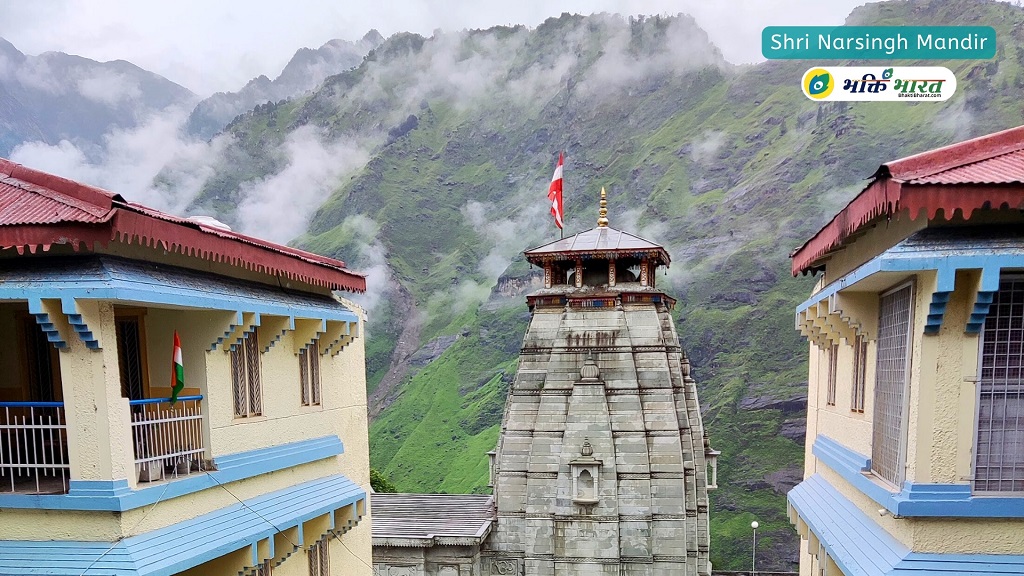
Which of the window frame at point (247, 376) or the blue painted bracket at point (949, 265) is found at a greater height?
the blue painted bracket at point (949, 265)

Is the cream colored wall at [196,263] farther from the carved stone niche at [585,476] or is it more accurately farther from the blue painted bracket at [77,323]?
the carved stone niche at [585,476]

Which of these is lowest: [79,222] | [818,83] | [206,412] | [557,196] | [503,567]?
[503,567]

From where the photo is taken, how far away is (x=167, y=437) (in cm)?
582

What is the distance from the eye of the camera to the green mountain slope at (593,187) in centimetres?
5453

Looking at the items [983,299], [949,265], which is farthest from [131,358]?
[983,299]

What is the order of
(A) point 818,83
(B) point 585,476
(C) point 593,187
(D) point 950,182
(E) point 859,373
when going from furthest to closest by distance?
1. (C) point 593,187
2. (B) point 585,476
3. (A) point 818,83
4. (E) point 859,373
5. (D) point 950,182

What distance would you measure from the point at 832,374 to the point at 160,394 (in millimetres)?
8419

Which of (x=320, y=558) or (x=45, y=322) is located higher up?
(x=45, y=322)

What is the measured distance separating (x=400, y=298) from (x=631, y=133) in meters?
47.2

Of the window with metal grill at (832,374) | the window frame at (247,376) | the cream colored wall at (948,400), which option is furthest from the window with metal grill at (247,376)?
the window with metal grill at (832,374)

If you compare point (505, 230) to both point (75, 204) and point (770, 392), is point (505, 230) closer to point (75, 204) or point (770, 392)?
point (770, 392)

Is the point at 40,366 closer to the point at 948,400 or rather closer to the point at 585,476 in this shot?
the point at 948,400

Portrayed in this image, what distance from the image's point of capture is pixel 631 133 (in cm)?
10038

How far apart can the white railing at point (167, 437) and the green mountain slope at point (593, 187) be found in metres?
40.5
